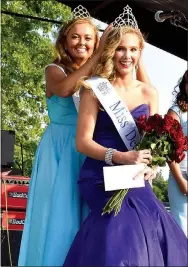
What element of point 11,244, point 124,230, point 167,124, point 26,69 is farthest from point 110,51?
point 26,69

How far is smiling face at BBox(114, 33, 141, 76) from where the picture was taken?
2.25 meters

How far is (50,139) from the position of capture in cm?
273

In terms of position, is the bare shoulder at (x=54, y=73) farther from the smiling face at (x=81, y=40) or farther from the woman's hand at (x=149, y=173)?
the woman's hand at (x=149, y=173)

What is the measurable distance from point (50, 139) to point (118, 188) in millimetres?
837

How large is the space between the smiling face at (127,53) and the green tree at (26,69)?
7.57 meters

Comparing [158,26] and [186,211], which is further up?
[158,26]

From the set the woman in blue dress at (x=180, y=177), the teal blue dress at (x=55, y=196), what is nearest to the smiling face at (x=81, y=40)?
the teal blue dress at (x=55, y=196)

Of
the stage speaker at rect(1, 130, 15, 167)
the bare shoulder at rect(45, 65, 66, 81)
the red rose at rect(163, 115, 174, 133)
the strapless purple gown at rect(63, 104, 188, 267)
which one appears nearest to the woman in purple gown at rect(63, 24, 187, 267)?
the strapless purple gown at rect(63, 104, 188, 267)

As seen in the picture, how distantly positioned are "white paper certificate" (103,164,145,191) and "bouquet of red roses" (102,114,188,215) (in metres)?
0.10

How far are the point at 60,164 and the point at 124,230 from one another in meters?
0.66

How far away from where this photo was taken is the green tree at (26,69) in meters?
9.88

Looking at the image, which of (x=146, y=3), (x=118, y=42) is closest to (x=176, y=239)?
(x=118, y=42)

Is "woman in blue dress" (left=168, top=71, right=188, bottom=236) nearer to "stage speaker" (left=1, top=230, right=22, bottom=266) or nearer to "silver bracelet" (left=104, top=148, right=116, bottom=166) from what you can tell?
"silver bracelet" (left=104, top=148, right=116, bottom=166)

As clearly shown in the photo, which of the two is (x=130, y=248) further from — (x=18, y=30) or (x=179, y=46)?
(x=18, y=30)
